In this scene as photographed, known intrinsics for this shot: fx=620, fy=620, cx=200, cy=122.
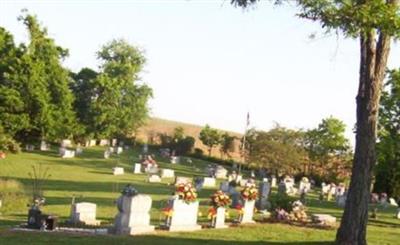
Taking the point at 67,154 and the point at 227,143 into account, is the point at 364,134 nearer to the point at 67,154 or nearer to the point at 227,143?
the point at 67,154

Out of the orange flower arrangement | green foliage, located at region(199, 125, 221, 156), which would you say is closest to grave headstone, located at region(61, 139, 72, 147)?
green foliage, located at region(199, 125, 221, 156)

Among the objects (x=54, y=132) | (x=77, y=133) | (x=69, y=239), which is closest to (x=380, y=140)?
(x=69, y=239)

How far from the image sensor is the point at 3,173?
1393 inches

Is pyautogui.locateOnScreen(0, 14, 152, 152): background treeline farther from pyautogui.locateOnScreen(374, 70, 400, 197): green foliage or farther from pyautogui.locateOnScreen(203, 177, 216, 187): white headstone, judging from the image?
pyautogui.locateOnScreen(374, 70, 400, 197): green foliage

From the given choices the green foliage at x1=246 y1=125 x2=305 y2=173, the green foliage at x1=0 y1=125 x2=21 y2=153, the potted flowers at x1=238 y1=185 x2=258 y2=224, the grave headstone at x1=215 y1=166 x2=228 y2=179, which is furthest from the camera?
the green foliage at x1=246 y1=125 x2=305 y2=173

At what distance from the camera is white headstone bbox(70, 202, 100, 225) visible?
57.7 feet

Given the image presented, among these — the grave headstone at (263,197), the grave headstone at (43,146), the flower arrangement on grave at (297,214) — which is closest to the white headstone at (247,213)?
the flower arrangement on grave at (297,214)

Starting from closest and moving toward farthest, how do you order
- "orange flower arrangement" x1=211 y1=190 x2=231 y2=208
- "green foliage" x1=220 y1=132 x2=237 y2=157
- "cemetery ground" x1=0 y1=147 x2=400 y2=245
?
"cemetery ground" x1=0 y1=147 x2=400 y2=245
"orange flower arrangement" x1=211 y1=190 x2=231 y2=208
"green foliage" x1=220 y1=132 x2=237 y2=157

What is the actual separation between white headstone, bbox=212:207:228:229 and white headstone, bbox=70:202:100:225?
341 centimetres

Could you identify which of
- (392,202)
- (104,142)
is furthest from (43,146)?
(392,202)

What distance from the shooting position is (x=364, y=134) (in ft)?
46.1

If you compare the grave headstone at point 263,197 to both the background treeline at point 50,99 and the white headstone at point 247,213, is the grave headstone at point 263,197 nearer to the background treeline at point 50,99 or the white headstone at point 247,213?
the white headstone at point 247,213

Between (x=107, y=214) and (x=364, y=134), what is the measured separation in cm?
998

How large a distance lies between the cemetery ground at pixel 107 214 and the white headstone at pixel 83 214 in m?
0.62
